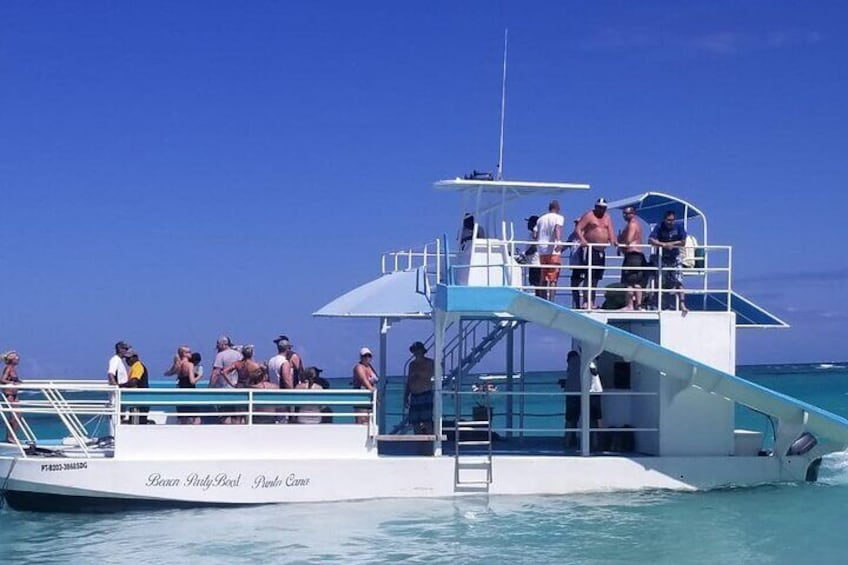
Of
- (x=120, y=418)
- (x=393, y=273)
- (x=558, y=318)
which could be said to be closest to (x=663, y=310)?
(x=558, y=318)

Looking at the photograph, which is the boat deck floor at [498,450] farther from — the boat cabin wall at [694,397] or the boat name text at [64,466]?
the boat name text at [64,466]

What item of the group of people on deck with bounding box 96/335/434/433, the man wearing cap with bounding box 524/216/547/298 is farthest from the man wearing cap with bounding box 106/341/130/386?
the man wearing cap with bounding box 524/216/547/298

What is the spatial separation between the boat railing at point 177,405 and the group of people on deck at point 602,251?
10.6 feet

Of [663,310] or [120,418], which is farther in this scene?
[663,310]

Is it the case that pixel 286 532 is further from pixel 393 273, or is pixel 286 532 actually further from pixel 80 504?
pixel 393 273

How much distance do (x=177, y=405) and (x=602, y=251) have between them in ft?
21.0

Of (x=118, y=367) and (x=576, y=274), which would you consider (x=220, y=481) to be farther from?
(x=576, y=274)

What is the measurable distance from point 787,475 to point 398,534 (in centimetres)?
616

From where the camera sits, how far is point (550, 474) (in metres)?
14.7

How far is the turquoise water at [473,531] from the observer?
39.2ft

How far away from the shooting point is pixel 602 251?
1546 centimetres

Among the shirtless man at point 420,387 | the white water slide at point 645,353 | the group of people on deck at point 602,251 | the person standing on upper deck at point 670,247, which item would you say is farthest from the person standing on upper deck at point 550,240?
the shirtless man at point 420,387

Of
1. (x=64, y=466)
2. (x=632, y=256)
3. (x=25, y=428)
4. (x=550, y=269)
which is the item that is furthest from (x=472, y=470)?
(x=25, y=428)

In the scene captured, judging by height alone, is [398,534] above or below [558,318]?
below
